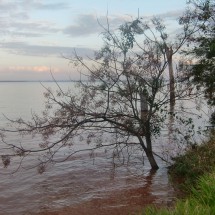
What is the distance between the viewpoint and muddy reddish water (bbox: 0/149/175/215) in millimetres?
9242

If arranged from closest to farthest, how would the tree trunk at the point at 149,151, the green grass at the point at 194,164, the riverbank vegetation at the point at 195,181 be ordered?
1. the riverbank vegetation at the point at 195,181
2. the green grass at the point at 194,164
3. the tree trunk at the point at 149,151

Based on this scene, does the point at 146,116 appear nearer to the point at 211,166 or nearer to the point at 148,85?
the point at 148,85

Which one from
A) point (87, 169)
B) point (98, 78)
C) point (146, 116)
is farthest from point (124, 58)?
point (87, 169)

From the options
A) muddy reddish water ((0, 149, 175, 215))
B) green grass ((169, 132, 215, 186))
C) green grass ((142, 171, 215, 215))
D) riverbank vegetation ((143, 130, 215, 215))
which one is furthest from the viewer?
green grass ((169, 132, 215, 186))

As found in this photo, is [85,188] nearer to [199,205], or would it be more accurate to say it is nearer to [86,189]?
[86,189]

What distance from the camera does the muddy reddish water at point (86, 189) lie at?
9242mm

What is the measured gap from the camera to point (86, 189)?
10836mm

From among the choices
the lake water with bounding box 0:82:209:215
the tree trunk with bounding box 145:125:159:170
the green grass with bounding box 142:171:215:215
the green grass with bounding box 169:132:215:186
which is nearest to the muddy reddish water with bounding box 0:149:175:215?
the lake water with bounding box 0:82:209:215

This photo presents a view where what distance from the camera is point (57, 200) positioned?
984 cm

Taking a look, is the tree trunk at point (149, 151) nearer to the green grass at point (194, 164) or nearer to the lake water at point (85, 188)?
the lake water at point (85, 188)

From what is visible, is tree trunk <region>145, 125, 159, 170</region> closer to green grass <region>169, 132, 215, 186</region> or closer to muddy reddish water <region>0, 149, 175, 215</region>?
muddy reddish water <region>0, 149, 175, 215</region>

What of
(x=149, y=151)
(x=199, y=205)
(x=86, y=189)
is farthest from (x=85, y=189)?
(x=199, y=205)

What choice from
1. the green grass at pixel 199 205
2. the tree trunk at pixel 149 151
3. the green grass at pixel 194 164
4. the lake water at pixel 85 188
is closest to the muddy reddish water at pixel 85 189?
the lake water at pixel 85 188

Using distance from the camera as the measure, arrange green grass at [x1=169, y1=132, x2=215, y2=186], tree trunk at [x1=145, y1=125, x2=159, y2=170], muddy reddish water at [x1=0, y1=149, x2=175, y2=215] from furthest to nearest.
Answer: tree trunk at [x1=145, y1=125, x2=159, y2=170] → green grass at [x1=169, y1=132, x2=215, y2=186] → muddy reddish water at [x1=0, y1=149, x2=175, y2=215]
